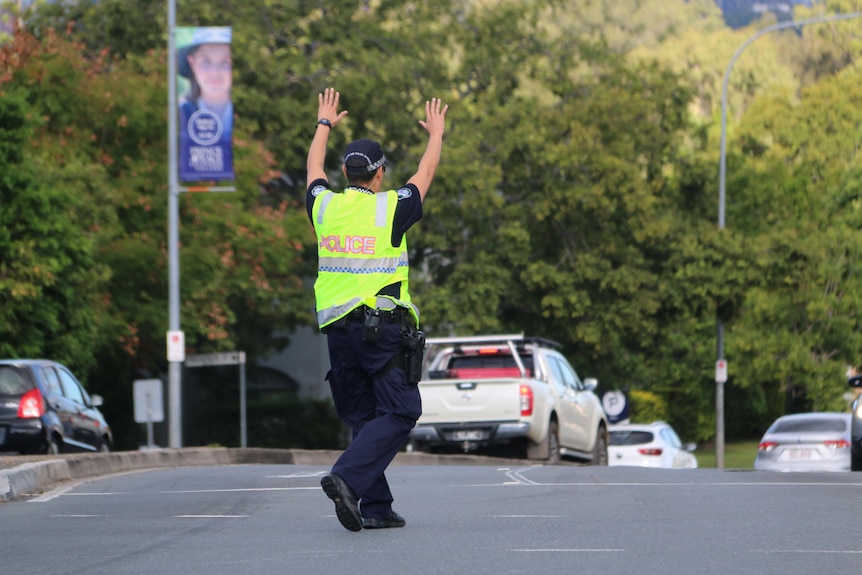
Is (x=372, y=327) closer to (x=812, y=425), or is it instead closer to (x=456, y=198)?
(x=812, y=425)

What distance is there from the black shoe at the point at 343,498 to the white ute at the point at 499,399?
1252 centimetres

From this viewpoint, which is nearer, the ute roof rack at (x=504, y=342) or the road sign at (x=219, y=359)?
the ute roof rack at (x=504, y=342)

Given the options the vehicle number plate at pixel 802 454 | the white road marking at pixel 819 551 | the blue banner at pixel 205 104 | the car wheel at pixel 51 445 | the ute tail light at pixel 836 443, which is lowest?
the vehicle number plate at pixel 802 454

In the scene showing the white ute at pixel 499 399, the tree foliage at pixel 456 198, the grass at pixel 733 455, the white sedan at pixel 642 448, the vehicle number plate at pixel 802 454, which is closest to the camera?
the white ute at pixel 499 399

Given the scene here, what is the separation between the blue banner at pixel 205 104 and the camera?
26406 mm

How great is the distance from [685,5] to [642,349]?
11109 centimetres

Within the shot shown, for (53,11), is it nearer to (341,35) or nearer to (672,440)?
(341,35)

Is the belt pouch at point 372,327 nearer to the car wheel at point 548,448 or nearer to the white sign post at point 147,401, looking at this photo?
the car wheel at point 548,448

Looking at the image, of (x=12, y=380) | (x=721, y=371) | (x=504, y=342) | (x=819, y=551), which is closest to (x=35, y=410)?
(x=12, y=380)

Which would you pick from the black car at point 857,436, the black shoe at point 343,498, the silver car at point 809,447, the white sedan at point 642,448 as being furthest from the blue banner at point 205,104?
the black shoe at point 343,498

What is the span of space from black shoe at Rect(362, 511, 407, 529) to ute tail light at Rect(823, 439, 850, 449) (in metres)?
17.1

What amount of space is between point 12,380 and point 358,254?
11640 mm

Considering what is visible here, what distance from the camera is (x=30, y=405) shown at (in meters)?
19.2

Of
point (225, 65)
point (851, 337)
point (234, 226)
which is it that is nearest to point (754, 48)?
point (851, 337)
